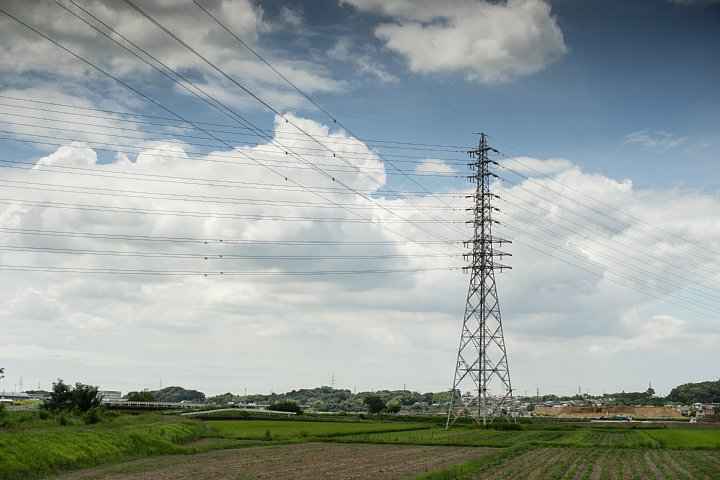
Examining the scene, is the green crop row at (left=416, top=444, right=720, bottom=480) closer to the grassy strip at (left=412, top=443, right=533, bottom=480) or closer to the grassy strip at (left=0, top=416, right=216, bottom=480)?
the grassy strip at (left=412, top=443, right=533, bottom=480)

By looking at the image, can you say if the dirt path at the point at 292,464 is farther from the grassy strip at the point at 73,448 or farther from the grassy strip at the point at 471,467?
the grassy strip at the point at 471,467

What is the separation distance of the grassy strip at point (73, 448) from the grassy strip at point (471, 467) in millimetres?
22773

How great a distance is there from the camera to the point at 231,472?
1845 inches

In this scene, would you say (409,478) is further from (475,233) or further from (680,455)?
(475,233)

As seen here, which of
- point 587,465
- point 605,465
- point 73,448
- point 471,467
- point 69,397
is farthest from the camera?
point 69,397

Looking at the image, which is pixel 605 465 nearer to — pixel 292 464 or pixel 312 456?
pixel 312 456

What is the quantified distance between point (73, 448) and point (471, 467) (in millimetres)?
27026

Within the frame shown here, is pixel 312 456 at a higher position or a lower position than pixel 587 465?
lower

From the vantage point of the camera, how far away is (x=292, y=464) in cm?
5303

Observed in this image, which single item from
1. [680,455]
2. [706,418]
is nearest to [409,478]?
[680,455]

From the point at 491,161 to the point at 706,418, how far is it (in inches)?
4445

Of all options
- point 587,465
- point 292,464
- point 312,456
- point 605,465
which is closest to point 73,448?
point 292,464

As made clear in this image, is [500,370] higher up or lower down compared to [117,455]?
higher up

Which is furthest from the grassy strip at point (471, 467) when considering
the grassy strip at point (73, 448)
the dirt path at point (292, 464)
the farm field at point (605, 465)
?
the grassy strip at point (73, 448)
